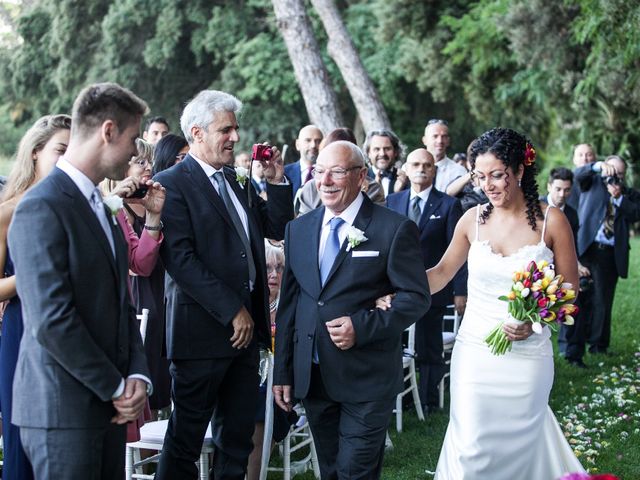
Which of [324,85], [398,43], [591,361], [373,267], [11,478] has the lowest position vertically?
[591,361]

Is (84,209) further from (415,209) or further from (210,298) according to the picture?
(415,209)

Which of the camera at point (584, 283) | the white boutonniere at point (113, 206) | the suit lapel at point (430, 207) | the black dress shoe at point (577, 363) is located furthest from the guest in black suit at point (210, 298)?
the camera at point (584, 283)

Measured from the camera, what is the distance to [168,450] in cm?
470

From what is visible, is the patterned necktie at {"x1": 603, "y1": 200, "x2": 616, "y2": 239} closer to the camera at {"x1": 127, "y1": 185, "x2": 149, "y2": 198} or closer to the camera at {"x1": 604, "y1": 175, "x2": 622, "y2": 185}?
the camera at {"x1": 604, "y1": 175, "x2": 622, "y2": 185}

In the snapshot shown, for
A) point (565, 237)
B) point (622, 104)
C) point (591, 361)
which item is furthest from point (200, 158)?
point (622, 104)

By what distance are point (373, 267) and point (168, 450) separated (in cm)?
147

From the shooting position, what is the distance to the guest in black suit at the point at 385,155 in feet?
28.0

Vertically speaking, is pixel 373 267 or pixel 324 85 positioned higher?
pixel 324 85

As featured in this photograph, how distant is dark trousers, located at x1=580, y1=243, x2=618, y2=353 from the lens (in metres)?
10.3

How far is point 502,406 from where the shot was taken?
5027 mm

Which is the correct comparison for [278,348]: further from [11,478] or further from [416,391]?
[416,391]

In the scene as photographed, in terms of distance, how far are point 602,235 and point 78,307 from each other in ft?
26.9

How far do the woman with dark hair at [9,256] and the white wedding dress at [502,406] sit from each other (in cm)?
244

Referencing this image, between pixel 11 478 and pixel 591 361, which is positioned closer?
pixel 11 478
